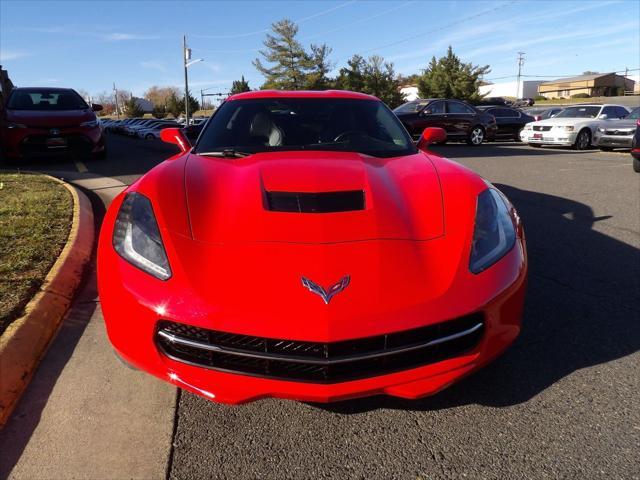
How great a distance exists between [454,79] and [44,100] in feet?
162

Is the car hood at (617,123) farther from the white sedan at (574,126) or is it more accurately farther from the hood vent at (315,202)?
the hood vent at (315,202)

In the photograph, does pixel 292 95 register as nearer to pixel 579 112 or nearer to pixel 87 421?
pixel 87 421

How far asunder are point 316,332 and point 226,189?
38.0 inches

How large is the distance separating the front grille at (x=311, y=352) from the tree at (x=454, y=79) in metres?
53.3

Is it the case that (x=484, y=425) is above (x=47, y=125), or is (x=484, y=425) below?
below

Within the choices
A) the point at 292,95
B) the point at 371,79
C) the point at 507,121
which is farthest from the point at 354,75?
the point at 292,95

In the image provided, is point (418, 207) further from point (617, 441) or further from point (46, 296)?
point (46, 296)

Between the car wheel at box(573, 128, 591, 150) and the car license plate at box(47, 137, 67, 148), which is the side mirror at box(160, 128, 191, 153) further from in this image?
the car wheel at box(573, 128, 591, 150)

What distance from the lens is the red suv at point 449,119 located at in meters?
14.4

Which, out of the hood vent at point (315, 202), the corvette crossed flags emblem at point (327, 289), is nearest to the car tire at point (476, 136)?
the hood vent at point (315, 202)

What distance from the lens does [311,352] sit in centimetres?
164

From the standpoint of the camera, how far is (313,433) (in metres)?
1.88

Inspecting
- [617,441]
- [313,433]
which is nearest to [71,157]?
[313,433]

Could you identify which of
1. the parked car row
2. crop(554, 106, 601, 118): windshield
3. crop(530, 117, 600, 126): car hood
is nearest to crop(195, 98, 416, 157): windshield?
the parked car row
